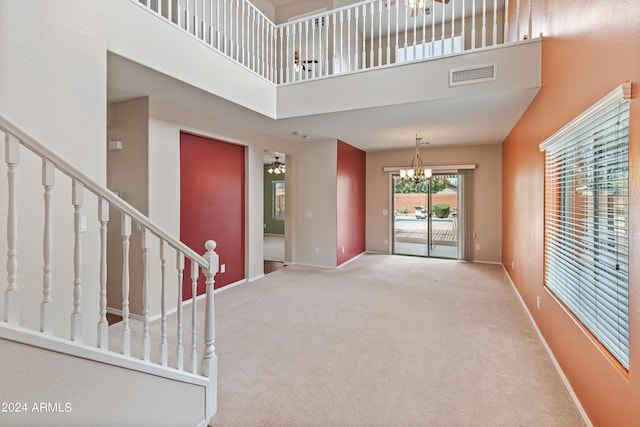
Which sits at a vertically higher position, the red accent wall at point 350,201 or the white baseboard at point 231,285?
the red accent wall at point 350,201

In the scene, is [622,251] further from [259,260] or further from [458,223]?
[458,223]

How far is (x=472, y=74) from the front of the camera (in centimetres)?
341

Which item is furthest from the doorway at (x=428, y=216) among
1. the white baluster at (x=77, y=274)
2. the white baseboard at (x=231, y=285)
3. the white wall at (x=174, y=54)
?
the white baluster at (x=77, y=274)

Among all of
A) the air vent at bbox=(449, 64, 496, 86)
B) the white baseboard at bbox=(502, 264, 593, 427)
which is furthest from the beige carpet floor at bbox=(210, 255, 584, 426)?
the air vent at bbox=(449, 64, 496, 86)

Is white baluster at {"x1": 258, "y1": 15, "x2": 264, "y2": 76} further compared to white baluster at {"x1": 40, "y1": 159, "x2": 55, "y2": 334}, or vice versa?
white baluster at {"x1": 258, "y1": 15, "x2": 264, "y2": 76}

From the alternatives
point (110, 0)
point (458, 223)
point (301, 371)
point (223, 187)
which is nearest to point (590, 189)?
point (301, 371)

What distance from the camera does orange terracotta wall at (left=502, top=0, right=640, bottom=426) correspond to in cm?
145

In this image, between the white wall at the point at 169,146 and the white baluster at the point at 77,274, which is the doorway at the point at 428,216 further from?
the white baluster at the point at 77,274

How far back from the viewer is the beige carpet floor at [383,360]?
1994mm

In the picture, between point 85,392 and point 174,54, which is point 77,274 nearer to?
point 85,392

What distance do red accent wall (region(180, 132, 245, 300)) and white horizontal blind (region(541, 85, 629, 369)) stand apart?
13.0 ft

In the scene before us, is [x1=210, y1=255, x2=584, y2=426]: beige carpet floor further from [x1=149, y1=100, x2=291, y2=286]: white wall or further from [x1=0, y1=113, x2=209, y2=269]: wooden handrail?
[x1=149, y1=100, x2=291, y2=286]: white wall

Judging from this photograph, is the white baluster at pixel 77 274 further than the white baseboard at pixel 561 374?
No

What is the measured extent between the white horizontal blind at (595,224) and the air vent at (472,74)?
1.08m
